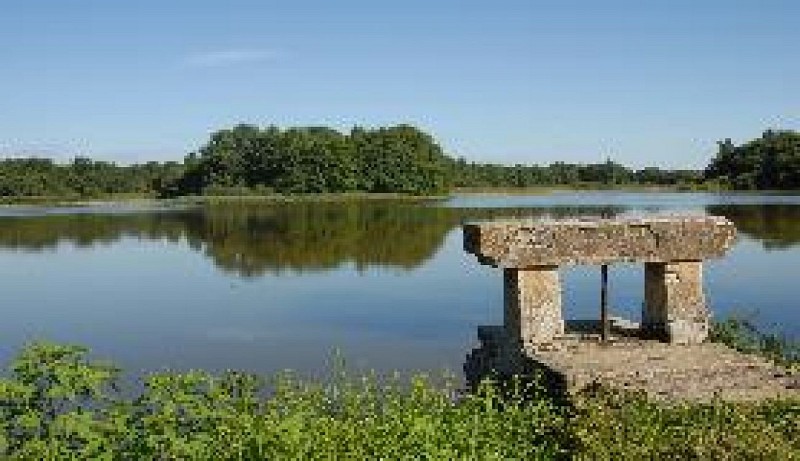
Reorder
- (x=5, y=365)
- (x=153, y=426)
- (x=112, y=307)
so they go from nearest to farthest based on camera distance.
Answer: (x=153, y=426) < (x=5, y=365) < (x=112, y=307)

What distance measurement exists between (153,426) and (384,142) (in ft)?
420

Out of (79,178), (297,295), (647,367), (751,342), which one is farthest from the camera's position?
(79,178)

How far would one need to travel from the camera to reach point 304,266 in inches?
1689

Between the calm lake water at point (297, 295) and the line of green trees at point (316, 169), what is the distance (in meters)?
74.1

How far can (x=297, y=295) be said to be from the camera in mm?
34188

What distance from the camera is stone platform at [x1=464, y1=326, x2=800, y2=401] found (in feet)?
44.0

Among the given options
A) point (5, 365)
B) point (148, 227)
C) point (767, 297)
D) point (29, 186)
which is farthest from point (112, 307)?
point (29, 186)

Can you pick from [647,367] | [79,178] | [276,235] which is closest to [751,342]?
[647,367]

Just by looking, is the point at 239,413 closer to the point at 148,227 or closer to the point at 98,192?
the point at 148,227

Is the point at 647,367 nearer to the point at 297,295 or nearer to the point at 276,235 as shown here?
the point at 297,295

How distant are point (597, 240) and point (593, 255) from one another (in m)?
0.23

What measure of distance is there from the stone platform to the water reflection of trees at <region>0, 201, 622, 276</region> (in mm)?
13700

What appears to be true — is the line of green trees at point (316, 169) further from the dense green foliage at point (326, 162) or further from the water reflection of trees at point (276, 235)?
the water reflection of trees at point (276, 235)

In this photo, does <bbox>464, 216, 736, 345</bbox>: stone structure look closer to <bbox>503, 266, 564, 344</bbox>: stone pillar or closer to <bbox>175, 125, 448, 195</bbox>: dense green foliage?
<bbox>503, 266, 564, 344</bbox>: stone pillar
